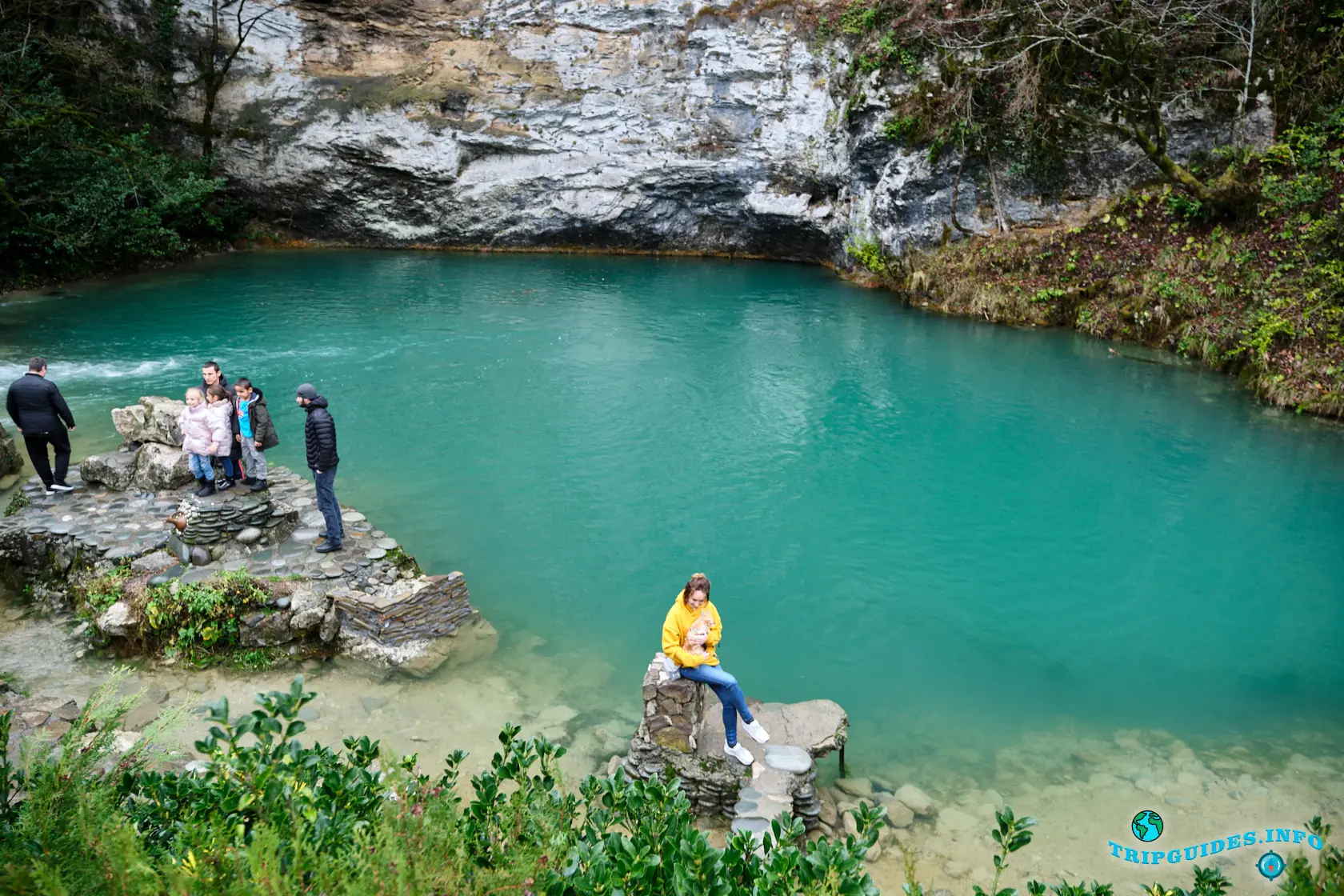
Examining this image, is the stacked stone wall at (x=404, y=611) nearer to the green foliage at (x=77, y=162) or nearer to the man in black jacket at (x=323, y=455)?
the man in black jacket at (x=323, y=455)

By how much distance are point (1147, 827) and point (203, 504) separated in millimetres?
10458

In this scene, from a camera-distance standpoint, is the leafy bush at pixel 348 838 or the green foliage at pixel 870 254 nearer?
the leafy bush at pixel 348 838

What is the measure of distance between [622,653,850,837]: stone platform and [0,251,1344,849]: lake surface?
3.74 ft

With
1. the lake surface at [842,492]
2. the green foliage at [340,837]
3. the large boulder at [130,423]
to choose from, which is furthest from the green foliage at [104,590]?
the green foliage at [340,837]

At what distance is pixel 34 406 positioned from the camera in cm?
1150

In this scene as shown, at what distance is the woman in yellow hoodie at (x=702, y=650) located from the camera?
290 inches

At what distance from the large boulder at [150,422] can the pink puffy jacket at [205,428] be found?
1.24 meters

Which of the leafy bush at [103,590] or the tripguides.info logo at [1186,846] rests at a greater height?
the leafy bush at [103,590]

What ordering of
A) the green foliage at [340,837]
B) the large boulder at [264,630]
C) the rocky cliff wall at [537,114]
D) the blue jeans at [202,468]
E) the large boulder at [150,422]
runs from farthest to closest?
the rocky cliff wall at [537,114]
the large boulder at [150,422]
the blue jeans at [202,468]
the large boulder at [264,630]
the green foliage at [340,837]

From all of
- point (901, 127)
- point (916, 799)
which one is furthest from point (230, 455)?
point (901, 127)

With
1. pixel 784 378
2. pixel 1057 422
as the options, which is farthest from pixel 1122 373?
pixel 784 378

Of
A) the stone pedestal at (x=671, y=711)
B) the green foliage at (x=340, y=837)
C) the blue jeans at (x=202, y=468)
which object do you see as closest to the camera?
the green foliage at (x=340, y=837)

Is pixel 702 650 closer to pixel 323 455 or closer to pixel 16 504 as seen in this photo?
pixel 323 455

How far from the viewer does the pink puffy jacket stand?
11000 mm
